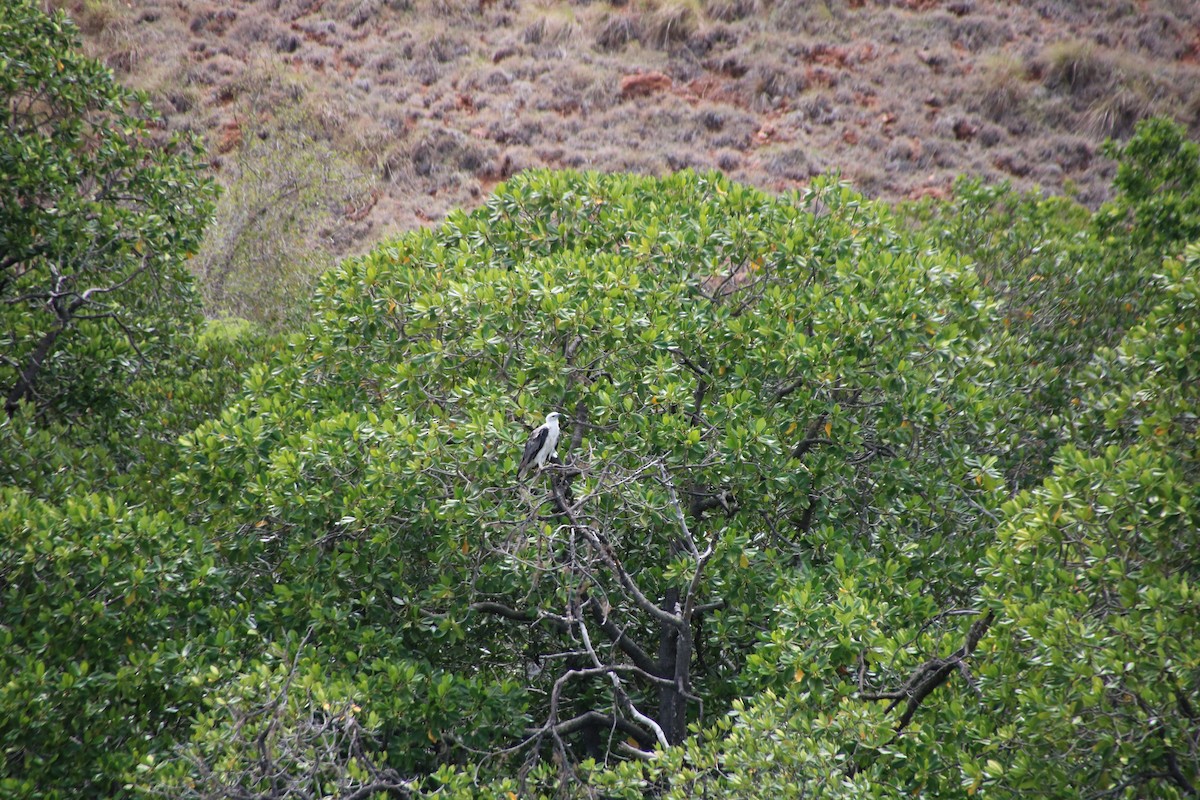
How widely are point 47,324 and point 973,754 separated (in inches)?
393

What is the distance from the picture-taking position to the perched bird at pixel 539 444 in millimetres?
6980

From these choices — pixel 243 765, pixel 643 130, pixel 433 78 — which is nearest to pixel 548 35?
pixel 433 78

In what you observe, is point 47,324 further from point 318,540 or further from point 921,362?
point 921,362

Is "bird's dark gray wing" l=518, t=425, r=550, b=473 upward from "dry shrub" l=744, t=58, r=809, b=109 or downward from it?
upward

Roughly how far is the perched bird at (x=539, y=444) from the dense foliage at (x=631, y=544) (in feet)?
0.62

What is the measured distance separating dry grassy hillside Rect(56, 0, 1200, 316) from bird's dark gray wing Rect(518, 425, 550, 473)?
21113 millimetres

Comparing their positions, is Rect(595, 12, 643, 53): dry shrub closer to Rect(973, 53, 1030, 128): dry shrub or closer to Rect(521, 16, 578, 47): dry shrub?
Rect(521, 16, 578, 47): dry shrub

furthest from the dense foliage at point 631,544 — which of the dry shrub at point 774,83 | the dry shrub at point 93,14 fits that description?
the dry shrub at point 93,14

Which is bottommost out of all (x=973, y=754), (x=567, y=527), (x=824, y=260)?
(x=973, y=754)

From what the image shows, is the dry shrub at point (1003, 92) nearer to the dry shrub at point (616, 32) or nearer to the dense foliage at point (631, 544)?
the dry shrub at point (616, 32)

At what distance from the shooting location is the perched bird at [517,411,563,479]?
6.98 meters

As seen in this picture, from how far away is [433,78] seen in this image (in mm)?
34750

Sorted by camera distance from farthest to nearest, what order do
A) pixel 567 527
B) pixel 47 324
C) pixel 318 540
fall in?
pixel 47 324 → pixel 318 540 → pixel 567 527

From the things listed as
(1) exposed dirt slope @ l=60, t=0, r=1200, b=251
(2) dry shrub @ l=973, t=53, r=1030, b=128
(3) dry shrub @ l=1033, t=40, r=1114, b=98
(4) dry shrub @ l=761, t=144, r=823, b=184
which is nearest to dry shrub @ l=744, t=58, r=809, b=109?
(1) exposed dirt slope @ l=60, t=0, r=1200, b=251
